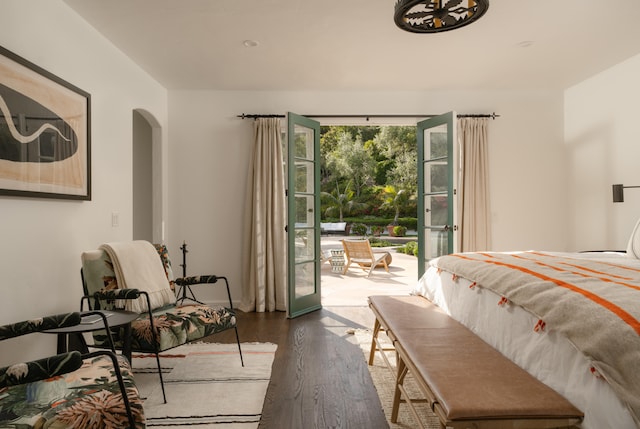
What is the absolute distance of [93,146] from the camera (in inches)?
121

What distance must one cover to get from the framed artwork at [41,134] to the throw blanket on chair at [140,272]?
521 millimetres

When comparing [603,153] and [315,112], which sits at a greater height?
[315,112]

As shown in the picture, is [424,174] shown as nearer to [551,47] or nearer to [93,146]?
[551,47]

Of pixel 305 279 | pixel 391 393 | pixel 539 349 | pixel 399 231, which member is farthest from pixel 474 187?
pixel 399 231

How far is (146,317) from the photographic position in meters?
2.51

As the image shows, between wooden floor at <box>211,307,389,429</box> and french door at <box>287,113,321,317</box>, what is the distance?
0.33 m

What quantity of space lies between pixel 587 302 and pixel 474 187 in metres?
3.36

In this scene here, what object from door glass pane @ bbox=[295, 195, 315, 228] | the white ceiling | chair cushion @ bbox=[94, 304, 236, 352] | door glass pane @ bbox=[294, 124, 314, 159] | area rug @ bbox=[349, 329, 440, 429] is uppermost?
the white ceiling

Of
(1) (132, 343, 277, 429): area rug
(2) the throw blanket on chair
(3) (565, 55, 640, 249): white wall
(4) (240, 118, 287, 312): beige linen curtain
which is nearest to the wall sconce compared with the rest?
(3) (565, 55, 640, 249): white wall

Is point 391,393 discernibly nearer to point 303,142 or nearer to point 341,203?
point 303,142

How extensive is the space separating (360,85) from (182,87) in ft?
6.82

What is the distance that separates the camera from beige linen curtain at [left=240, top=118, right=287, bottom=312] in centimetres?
454

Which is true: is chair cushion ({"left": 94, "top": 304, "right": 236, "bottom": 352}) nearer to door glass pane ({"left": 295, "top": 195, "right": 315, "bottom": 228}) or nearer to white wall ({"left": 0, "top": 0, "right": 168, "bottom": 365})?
white wall ({"left": 0, "top": 0, "right": 168, "bottom": 365})

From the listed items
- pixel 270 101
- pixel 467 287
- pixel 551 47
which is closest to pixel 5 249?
pixel 467 287
